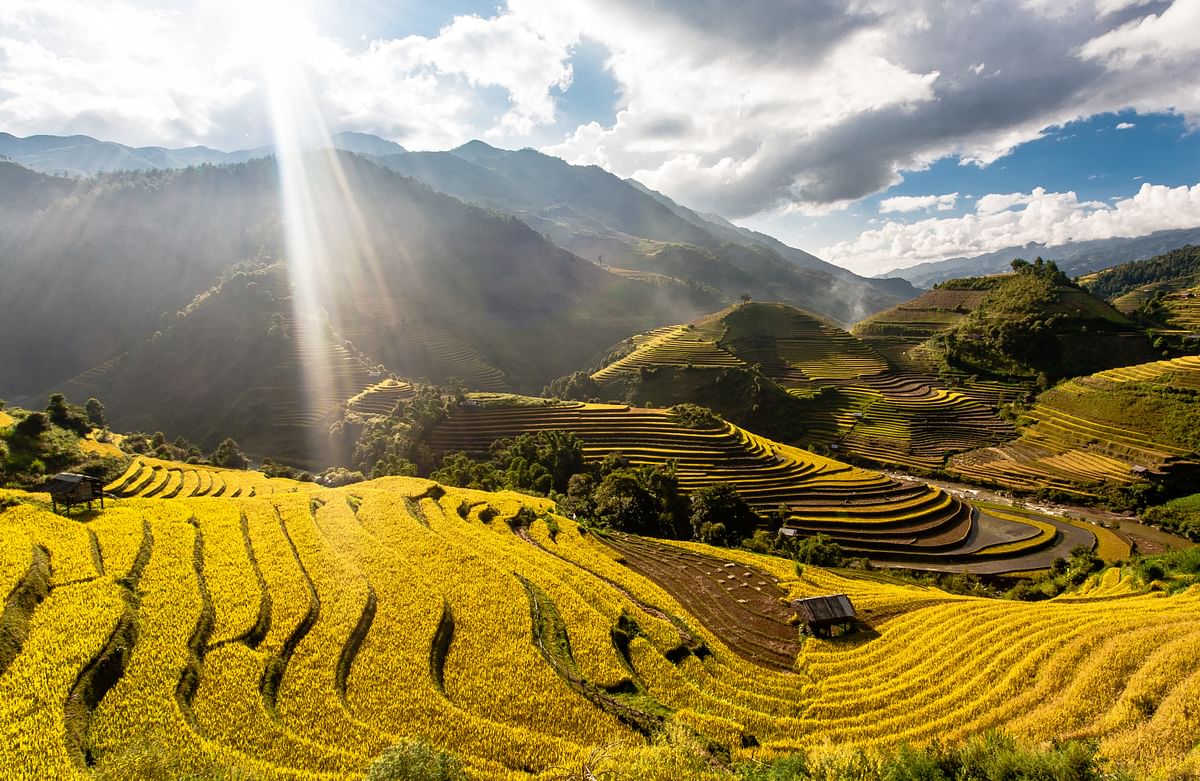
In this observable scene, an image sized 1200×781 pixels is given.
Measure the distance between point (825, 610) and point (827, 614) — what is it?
0.62ft

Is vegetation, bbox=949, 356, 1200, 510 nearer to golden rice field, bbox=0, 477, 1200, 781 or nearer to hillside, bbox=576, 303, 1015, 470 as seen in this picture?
hillside, bbox=576, 303, 1015, 470

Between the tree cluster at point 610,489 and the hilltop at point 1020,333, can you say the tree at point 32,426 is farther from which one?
the hilltop at point 1020,333

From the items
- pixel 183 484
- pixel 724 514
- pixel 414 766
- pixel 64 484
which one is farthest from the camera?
pixel 724 514

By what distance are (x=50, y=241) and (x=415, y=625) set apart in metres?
233

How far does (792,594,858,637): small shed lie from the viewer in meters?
24.2

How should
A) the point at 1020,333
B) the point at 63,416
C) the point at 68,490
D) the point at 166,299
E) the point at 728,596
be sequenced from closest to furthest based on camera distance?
the point at 68,490 → the point at 728,596 → the point at 63,416 → the point at 1020,333 → the point at 166,299

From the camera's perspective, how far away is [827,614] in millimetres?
24281

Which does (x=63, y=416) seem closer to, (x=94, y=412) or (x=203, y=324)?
(x=94, y=412)

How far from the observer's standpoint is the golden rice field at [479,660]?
14.4 metres

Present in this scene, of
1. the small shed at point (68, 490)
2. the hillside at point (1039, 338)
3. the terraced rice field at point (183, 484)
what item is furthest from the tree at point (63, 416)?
the hillside at point (1039, 338)

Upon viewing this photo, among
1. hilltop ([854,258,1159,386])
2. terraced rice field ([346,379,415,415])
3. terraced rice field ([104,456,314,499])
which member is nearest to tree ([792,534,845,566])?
terraced rice field ([104,456,314,499])

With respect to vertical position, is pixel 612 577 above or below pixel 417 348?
below

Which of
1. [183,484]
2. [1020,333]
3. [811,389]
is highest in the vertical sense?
[1020,333]

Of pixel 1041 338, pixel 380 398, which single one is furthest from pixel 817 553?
pixel 1041 338
